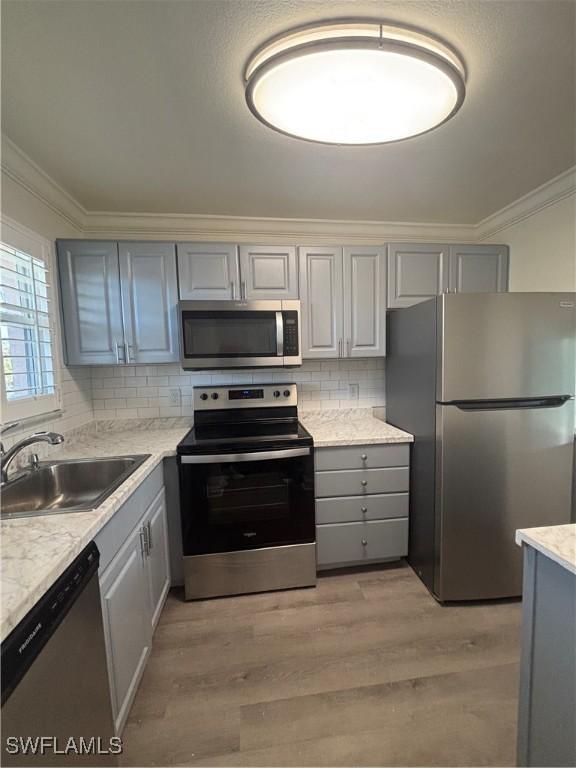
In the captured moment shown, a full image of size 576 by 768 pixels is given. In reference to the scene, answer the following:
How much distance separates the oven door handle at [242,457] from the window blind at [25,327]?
0.86 m

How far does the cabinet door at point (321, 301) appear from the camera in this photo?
7.56ft

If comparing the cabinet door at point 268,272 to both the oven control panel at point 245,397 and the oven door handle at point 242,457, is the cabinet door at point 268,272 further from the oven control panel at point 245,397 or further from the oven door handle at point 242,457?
the oven door handle at point 242,457

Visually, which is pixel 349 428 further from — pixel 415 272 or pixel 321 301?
pixel 415 272

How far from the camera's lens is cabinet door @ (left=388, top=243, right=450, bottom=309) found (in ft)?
7.77

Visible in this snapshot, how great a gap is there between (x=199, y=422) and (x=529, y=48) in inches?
92.7

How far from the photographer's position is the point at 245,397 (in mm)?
2389

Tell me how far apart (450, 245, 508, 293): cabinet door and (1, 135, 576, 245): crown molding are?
0.23 meters

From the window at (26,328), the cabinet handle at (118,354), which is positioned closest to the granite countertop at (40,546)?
the window at (26,328)

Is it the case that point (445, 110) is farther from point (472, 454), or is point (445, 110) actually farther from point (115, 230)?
point (115, 230)

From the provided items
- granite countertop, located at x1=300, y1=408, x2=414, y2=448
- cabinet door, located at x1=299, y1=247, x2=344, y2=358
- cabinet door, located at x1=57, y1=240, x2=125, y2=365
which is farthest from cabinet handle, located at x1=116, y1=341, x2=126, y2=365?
granite countertop, located at x1=300, y1=408, x2=414, y2=448

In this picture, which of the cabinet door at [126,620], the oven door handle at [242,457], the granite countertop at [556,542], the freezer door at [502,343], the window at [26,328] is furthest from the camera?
the oven door handle at [242,457]

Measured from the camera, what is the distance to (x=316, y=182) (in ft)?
6.32

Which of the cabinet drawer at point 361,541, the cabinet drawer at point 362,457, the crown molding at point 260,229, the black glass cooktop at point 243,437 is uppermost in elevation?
the crown molding at point 260,229

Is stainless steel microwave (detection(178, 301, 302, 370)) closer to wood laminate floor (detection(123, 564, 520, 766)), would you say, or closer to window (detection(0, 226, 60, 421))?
window (detection(0, 226, 60, 421))
